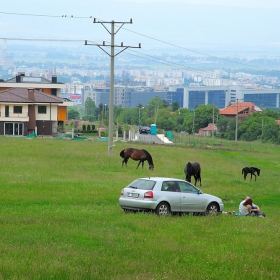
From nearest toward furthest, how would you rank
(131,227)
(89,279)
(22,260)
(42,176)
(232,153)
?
1. (89,279)
2. (22,260)
3. (131,227)
4. (42,176)
5. (232,153)

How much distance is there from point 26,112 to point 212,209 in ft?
209

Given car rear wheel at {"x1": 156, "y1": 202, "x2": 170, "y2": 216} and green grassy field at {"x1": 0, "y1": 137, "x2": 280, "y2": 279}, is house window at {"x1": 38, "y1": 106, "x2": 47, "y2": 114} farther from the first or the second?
car rear wheel at {"x1": 156, "y1": 202, "x2": 170, "y2": 216}

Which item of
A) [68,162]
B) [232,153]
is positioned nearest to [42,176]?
[68,162]

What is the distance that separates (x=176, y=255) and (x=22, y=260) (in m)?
3.47

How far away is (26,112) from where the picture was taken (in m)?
87.1

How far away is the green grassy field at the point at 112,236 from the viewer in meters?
14.7

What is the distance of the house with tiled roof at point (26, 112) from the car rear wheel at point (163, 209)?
63649mm

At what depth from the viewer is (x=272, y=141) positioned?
353 ft

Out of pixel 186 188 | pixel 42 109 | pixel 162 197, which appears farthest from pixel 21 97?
pixel 162 197

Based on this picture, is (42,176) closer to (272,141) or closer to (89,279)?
(89,279)

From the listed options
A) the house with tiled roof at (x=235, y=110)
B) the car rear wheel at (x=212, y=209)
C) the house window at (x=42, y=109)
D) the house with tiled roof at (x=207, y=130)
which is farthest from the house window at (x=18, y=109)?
the house with tiled roof at (x=235, y=110)

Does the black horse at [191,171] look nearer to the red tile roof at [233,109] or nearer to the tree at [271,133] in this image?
the tree at [271,133]

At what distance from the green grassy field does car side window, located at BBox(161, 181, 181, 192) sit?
3.64 ft

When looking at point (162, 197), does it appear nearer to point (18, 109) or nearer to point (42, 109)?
point (18, 109)
